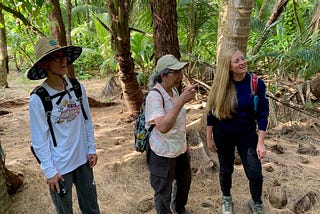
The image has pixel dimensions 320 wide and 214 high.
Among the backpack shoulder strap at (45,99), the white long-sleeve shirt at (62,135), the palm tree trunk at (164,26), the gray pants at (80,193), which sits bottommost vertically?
the gray pants at (80,193)

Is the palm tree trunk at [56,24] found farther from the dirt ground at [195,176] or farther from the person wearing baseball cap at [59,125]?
the person wearing baseball cap at [59,125]

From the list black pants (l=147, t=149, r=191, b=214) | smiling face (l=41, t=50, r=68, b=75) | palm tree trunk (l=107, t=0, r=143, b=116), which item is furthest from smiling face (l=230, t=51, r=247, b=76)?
palm tree trunk (l=107, t=0, r=143, b=116)

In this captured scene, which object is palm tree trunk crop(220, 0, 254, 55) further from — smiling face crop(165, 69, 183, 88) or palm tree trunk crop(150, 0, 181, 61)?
smiling face crop(165, 69, 183, 88)

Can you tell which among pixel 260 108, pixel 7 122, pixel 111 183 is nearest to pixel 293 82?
pixel 260 108

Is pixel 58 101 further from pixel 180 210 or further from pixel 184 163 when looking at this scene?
pixel 180 210

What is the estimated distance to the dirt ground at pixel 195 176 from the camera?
3352 mm

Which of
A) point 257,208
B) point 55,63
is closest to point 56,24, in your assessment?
point 55,63

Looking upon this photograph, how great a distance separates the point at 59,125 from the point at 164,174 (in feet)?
3.11

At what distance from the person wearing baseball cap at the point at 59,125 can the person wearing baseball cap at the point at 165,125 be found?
0.54 metres

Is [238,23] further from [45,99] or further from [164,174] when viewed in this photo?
[45,99]

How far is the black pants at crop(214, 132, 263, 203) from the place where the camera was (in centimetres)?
283

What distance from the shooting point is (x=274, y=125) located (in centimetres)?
525

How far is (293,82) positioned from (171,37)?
303 cm

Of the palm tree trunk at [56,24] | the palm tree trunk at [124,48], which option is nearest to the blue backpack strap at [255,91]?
the palm tree trunk at [124,48]
